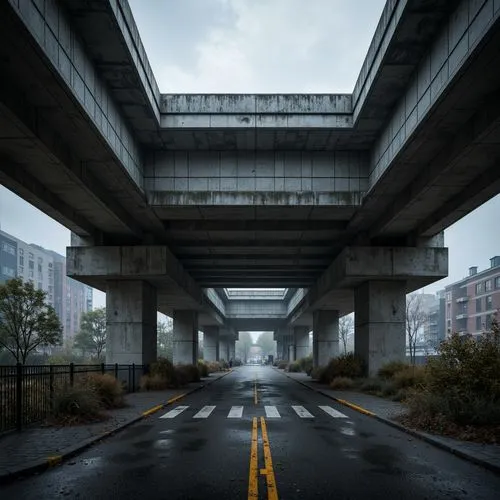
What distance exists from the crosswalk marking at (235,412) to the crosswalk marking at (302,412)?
188cm

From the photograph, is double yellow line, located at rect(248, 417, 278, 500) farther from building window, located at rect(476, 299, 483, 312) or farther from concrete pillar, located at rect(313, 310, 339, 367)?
building window, located at rect(476, 299, 483, 312)

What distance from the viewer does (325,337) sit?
4988 centimetres

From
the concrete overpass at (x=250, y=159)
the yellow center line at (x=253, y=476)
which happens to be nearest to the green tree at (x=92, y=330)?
the concrete overpass at (x=250, y=159)

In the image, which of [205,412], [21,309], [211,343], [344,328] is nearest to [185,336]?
[21,309]

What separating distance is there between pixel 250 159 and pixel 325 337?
101 ft

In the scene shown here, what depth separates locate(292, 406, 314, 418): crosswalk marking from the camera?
17172mm

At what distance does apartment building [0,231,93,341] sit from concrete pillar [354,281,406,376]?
76865mm

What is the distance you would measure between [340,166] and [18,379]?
14.3 meters

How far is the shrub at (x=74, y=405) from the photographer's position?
46.4ft

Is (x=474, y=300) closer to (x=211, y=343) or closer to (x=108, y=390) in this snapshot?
(x=211, y=343)

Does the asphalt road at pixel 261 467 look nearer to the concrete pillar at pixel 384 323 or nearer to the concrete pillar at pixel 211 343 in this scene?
the concrete pillar at pixel 384 323

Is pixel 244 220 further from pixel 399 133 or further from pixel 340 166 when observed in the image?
pixel 399 133

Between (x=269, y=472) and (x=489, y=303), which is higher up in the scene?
(x=489, y=303)

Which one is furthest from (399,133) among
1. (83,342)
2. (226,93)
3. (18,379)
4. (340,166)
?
(83,342)
